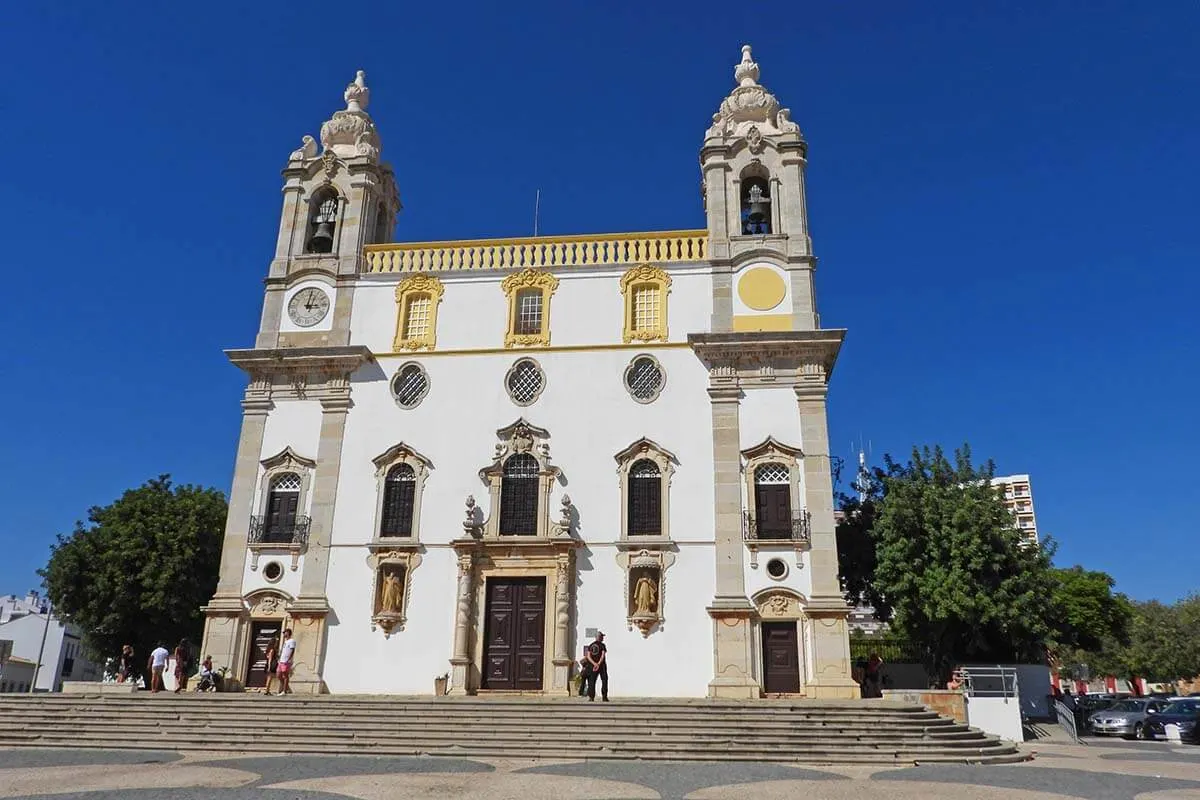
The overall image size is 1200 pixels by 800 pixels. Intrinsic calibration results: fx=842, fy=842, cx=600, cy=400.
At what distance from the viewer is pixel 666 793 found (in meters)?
9.10

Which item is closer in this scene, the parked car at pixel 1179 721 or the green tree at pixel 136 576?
the parked car at pixel 1179 721

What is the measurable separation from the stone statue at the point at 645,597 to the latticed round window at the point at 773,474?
10.9 ft

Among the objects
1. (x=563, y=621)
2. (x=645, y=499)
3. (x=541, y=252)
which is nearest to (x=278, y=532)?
(x=563, y=621)

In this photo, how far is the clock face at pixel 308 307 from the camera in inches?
866

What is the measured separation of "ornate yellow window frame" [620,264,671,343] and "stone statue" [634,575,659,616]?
589 centimetres

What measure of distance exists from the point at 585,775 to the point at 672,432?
10.1m

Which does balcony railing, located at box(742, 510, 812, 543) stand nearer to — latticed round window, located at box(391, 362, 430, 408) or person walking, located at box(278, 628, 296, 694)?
latticed round window, located at box(391, 362, 430, 408)

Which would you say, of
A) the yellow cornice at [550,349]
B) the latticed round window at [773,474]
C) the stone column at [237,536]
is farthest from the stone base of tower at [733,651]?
the stone column at [237,536]

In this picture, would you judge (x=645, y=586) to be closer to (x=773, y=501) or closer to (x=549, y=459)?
(x=773, y=501)

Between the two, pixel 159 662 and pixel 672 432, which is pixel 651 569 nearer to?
pixel 672 432

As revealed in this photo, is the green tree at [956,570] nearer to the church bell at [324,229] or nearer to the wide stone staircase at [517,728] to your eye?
the wide stone staircase at [517,728]

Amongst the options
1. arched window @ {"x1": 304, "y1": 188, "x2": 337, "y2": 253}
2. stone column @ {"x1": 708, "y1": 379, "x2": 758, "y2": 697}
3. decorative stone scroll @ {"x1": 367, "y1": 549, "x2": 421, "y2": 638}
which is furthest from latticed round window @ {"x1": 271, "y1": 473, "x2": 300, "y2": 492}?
stone column @ {"x1": 708, "y1": 379, "x2": 758, "y2": 697}

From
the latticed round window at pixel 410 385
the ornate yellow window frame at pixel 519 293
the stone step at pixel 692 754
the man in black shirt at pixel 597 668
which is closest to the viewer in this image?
the stone step at pixel 692 754

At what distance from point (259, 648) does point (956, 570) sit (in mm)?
15997
